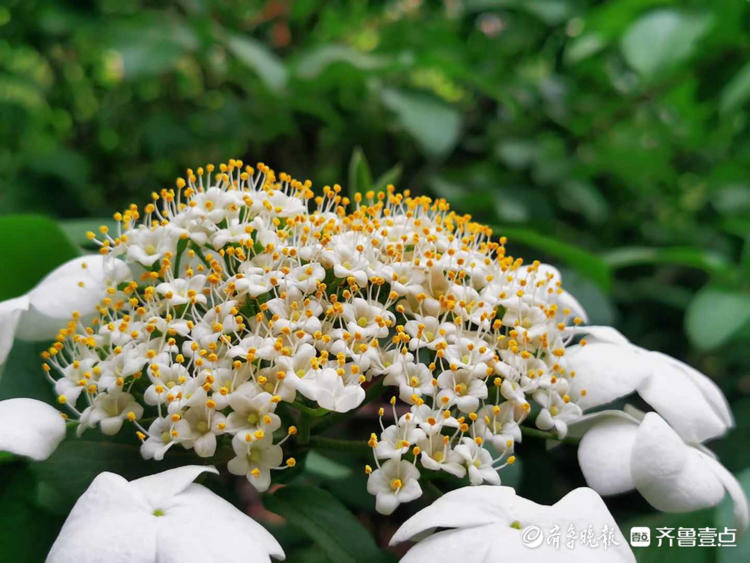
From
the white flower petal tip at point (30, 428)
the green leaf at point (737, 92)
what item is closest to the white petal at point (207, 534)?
the white flower petal tip at point (30, 428)

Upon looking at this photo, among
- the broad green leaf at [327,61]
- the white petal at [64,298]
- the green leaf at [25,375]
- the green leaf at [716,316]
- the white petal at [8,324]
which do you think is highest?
the broad green leaf at [327,61]

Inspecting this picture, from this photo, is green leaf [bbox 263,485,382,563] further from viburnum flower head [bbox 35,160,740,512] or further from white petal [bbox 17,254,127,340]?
white petal [bbox 17,254,127,340]

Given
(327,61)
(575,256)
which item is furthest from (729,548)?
(327,61)

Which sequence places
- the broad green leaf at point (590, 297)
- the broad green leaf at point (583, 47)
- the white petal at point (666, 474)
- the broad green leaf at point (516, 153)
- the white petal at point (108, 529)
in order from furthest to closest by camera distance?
the broad green leaf at point (516, 153), the broad green leaf at point (583, 47), the broad green leaf at point (590, 297), the white petal at point (666, 474), the white petal at point (108, 529)

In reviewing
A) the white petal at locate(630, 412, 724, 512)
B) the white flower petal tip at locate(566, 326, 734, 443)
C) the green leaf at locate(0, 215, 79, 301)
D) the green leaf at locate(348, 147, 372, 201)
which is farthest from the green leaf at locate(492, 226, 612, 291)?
the green leaf at locate(0, 215, 79, 301)

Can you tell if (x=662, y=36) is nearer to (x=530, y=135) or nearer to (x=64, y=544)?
(x=530, y=135)

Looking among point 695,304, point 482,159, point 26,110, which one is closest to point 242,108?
point 26,110

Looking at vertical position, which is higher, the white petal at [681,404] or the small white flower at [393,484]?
the white petal at [681,404]

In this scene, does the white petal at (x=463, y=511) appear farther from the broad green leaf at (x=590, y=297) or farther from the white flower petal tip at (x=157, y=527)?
the broad green leaf at (x=590, y=297)

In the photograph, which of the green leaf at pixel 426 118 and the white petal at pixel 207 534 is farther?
the green leaf at pixel 426 118
